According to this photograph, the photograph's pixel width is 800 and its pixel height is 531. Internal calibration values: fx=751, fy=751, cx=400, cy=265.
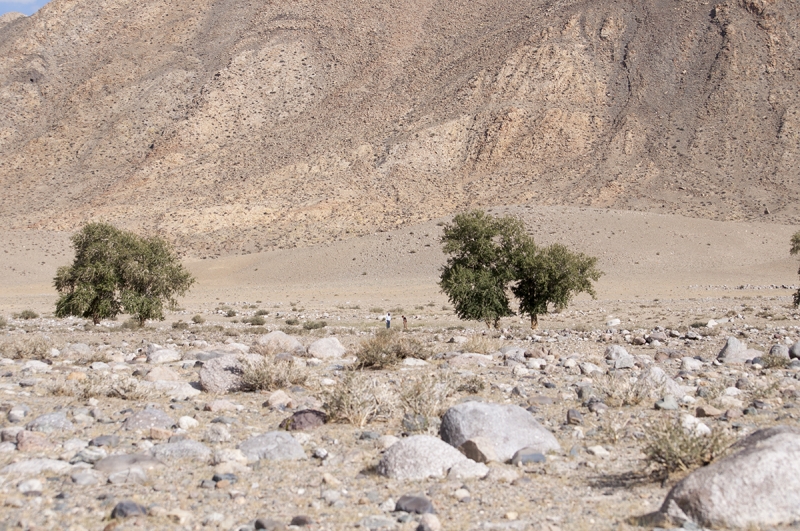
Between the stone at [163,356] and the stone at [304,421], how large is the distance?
6552 mm

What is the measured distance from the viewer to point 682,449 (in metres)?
6.37

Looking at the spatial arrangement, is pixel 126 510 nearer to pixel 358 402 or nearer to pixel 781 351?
pixel 358 402

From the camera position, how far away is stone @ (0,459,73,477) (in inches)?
263

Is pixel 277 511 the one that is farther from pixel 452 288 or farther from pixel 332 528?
pixel 452 288

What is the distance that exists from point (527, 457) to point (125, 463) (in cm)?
375

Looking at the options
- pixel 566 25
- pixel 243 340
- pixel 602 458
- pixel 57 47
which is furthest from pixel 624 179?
pixel 57 47

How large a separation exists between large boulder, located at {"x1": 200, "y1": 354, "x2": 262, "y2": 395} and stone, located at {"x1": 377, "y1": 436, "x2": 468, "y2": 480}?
4883 millimetres

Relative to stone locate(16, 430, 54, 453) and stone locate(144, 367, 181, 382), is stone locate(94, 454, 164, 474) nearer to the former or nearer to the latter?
stone locate(16, 430, 54, 453)

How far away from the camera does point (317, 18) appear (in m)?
95.8

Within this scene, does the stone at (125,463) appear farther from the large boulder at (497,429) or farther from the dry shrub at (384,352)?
the dry shrub at (384,352)

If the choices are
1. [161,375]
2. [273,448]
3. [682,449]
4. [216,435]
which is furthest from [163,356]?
[682,449]

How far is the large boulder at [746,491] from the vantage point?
16.5ft

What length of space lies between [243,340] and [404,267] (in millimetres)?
38565

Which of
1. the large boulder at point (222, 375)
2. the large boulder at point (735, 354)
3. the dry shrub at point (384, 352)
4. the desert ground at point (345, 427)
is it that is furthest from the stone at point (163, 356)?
the large boulder at point (735, 354)
